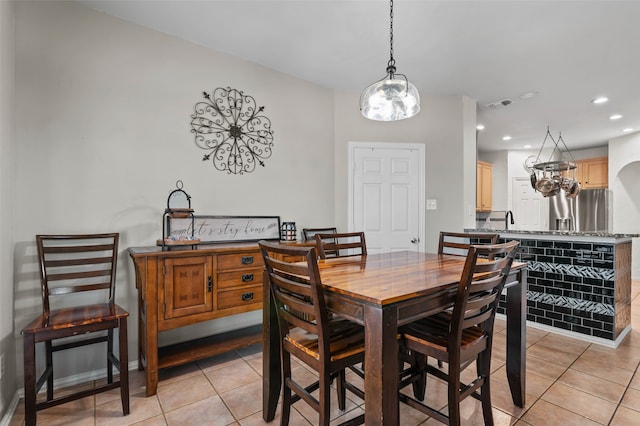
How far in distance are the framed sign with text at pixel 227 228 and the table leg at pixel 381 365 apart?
71.3 inches

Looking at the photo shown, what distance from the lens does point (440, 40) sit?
8.80 ft

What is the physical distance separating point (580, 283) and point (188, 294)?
11.4 feet

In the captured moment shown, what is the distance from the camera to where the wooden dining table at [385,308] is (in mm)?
1215

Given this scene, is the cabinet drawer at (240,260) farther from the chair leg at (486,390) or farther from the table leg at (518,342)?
the table leg at (518,342)

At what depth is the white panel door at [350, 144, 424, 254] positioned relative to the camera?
12.5ft

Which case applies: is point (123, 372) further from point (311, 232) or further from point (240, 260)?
point (311, 232)

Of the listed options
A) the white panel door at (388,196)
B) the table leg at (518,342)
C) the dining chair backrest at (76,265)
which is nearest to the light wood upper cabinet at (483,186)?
the white panel door at (388,196)

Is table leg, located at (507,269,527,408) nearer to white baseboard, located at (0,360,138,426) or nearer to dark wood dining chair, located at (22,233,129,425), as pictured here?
dark wood dining chair, located at (22,233,129,425)

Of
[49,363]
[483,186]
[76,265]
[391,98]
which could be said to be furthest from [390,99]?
[483,186]

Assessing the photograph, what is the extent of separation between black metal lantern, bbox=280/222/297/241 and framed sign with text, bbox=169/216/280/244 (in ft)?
0.28

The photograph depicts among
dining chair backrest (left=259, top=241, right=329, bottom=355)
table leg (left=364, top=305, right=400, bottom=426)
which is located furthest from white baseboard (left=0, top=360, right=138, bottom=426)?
table leg (left=364, top=305, right=400, bottom=426)

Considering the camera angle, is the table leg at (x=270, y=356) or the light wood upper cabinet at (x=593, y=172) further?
the light wood upper cabinet at (x=593, y=172)

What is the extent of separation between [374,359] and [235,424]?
1.08 meters

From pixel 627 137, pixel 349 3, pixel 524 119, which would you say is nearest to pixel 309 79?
Result: pixel 349 3
